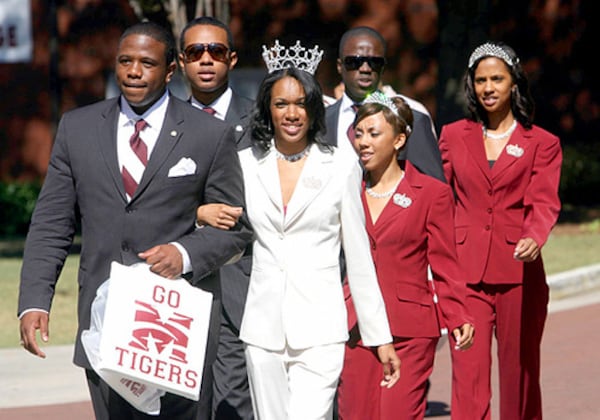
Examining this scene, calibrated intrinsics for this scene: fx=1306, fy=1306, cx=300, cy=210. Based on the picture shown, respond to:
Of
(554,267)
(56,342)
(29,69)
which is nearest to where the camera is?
(56,342)

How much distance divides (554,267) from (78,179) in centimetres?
985

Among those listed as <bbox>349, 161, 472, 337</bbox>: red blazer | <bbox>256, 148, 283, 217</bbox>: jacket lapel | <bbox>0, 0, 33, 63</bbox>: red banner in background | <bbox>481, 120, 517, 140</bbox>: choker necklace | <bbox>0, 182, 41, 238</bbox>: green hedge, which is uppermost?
<bbox>256, 148, 283, 217</bbox>: jacket lapel

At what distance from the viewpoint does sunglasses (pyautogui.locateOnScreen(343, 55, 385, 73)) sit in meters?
7.50

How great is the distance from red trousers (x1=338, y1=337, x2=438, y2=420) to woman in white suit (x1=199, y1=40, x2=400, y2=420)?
321 mm

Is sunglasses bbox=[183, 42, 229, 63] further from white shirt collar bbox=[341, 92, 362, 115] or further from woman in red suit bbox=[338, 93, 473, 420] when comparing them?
woman in red suit bbox=[338, 93, 473, 420]

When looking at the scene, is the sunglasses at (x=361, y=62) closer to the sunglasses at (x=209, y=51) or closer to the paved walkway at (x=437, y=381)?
the sunglasses at (x=209, y=51)

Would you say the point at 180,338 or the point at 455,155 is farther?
the point at 455,155

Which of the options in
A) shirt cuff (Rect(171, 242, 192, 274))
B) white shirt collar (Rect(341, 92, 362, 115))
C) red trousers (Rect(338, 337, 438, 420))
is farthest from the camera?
white shirt collar (Rect(341, 92, 362, 115))

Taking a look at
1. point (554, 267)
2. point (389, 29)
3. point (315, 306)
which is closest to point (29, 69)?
point (389, 29)

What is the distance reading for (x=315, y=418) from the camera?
17.6 feet

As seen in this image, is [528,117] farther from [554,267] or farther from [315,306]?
[554,267]

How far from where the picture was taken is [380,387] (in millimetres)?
5883

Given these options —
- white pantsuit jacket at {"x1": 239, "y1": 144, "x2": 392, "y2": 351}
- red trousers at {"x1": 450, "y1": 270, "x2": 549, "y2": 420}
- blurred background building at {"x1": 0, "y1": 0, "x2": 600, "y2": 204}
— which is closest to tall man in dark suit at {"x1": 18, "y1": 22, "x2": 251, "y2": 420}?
white pantsuit jacket at {"x1": 239, "y1": 144, "x2": 392, "y2": 351}

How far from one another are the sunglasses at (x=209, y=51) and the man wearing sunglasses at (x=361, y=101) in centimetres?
75
